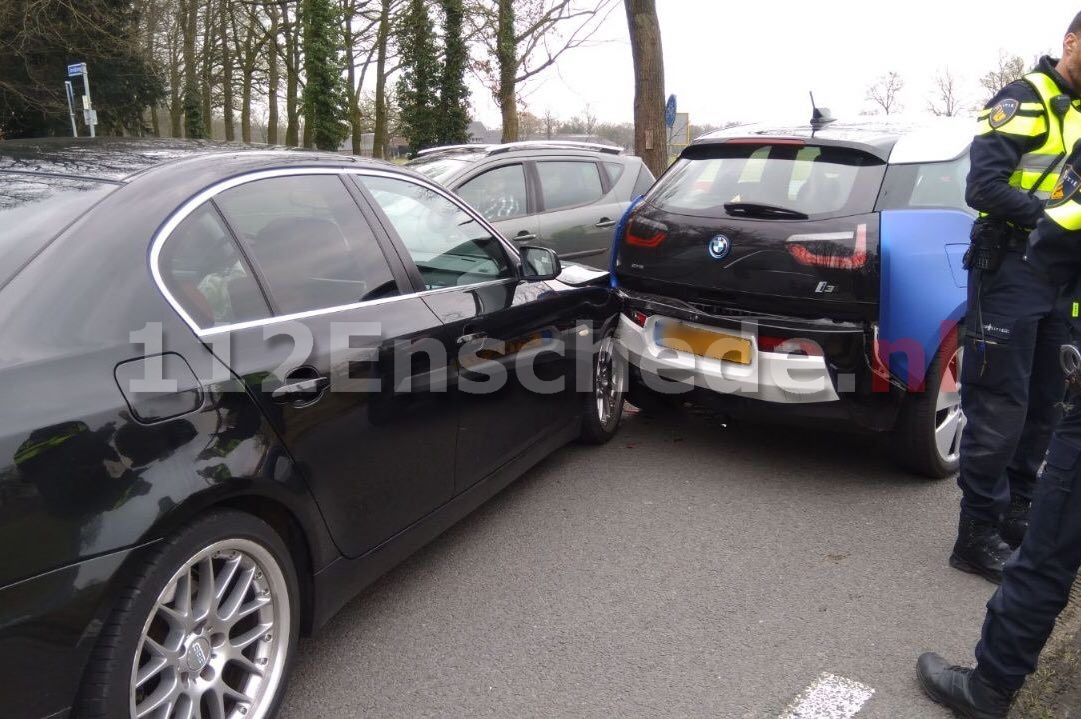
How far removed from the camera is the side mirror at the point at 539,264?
3895 mm

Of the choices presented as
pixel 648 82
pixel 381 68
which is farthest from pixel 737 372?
pixel 381 68

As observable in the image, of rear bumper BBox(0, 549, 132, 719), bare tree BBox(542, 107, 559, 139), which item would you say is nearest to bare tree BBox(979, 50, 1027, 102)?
bare tree BBox(542, 107, 559, 139)

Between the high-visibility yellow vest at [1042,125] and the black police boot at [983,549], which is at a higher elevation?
the high-visibility yellow vest at [1042,125]

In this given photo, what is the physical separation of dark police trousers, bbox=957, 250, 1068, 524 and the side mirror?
1752 mm

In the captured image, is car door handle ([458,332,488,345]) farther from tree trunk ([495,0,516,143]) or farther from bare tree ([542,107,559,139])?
bare tree ([542,107,559,139])

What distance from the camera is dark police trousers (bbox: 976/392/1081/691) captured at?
2.23 meters

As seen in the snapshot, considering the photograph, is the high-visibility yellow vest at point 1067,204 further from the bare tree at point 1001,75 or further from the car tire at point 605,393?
the bare tree at point 1001,75

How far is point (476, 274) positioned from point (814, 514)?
6.29 feet

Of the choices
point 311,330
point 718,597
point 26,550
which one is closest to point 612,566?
point 718,597

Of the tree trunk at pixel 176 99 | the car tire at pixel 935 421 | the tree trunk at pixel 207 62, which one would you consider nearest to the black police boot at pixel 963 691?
the car tire at pixel 935 421

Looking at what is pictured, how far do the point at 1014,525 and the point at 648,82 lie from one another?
9157 millimetres

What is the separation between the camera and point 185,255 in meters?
2.29

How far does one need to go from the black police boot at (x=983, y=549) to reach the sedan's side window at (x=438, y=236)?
7.07 ft

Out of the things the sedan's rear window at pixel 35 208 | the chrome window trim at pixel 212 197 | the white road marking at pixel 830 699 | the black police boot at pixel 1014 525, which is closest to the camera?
the sedan's rear window at pixel 35 208
